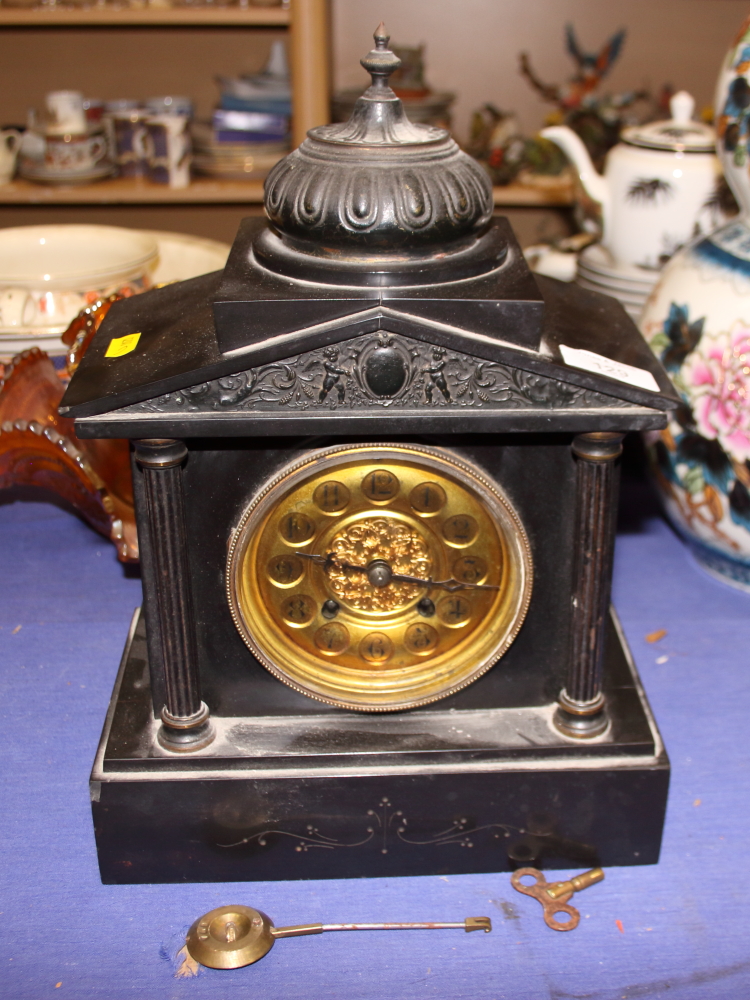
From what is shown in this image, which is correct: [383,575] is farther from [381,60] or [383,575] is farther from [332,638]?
[381,60]

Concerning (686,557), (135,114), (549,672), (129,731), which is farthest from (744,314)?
(135,114)

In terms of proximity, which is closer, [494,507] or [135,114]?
[494,507]

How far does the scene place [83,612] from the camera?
1652 mm

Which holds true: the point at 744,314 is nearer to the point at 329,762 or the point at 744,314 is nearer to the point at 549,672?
the point at 549,672

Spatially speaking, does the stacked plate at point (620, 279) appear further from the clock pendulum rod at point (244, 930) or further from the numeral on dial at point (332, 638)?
the clock pendulum rod at point (244, 930)

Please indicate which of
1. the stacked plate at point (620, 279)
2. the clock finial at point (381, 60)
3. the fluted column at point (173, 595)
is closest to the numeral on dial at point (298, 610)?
the fluted column at point (173, 595)

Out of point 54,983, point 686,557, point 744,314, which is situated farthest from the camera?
point 686,557

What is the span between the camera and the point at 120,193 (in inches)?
95.0

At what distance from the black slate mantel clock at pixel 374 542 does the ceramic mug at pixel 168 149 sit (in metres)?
1.25

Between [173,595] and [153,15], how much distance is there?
5.35 ft

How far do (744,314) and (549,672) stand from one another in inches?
23.6

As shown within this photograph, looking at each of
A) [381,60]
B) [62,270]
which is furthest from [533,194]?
[381,60]

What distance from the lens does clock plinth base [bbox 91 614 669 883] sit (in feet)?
3.87

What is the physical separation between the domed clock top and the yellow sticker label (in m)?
0.20
